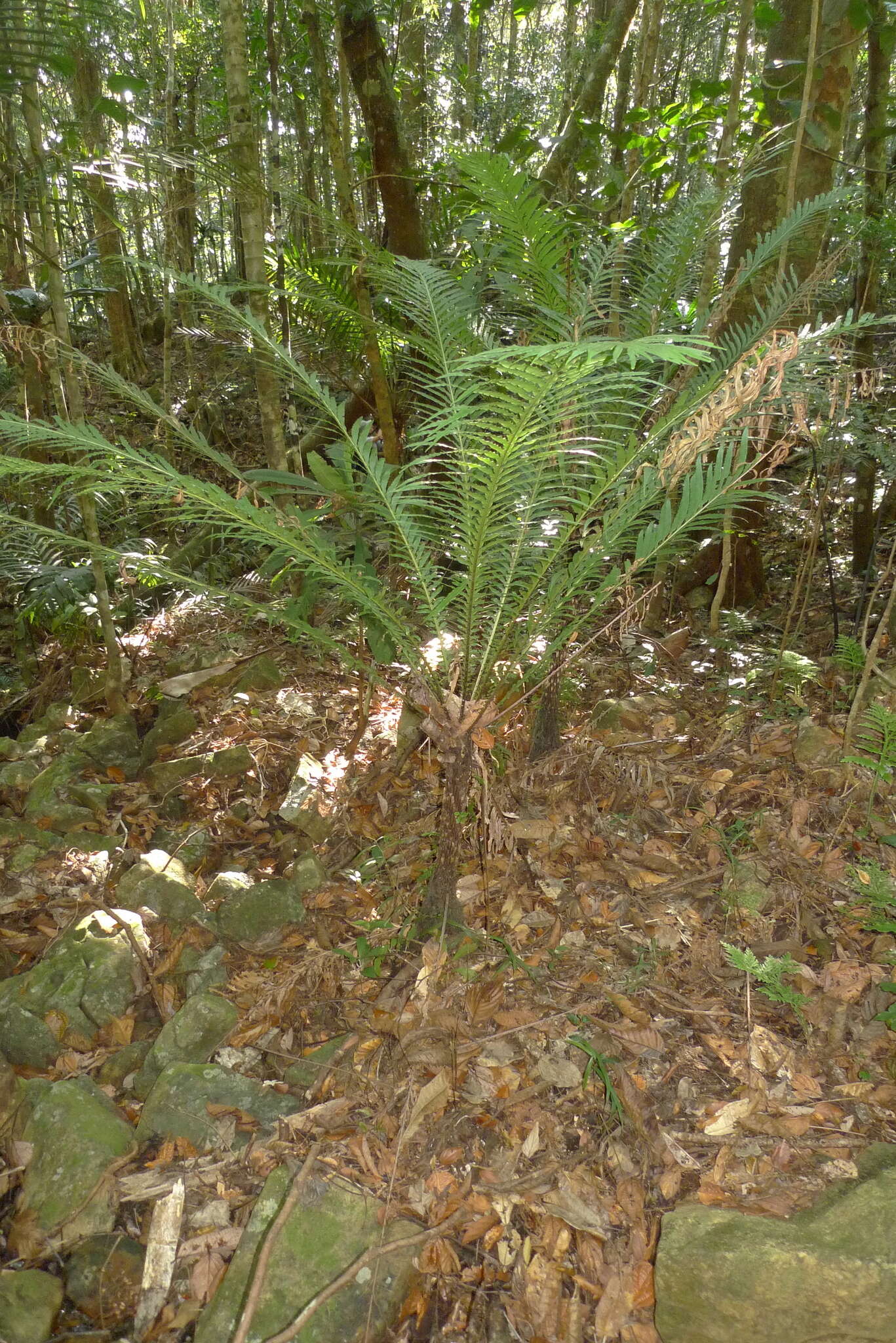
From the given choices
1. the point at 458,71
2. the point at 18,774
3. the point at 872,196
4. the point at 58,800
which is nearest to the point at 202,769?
the point at 58,800

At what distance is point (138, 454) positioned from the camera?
6.12 ft

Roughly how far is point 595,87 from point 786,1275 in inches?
210

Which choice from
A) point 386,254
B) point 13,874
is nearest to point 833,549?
point 386,254

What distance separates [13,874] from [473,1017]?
1841 millimetres

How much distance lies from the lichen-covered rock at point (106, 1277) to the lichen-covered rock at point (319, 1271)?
0.21 metres

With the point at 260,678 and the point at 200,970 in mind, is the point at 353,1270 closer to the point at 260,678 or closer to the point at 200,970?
the point at 200,970

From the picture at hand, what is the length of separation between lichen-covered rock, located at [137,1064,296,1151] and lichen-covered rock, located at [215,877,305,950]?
465 millimetres

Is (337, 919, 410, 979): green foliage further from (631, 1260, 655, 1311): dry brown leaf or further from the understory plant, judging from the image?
(631, 1260, 655, 1311): dry brown leaf

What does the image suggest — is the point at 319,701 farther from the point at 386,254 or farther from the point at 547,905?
the point at 386,254

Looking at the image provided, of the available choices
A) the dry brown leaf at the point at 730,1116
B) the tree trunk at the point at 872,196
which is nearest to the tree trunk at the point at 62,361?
the dry brown leaf at the point at 730,1116

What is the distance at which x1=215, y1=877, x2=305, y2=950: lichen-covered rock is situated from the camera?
256 cm

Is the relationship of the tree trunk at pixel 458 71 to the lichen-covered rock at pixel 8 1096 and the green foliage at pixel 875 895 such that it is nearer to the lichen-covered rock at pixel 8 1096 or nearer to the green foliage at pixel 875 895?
the green foliage at pixel 875 895

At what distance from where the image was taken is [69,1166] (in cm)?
196

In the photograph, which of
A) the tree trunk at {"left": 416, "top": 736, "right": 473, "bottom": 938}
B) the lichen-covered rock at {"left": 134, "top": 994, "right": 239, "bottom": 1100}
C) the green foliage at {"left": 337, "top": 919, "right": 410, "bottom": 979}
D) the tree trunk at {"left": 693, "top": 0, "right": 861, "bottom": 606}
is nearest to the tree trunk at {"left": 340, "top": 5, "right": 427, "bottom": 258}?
the tree trunk at {"left": 693, "top": 0, "right": 861, "bottom": 606}
